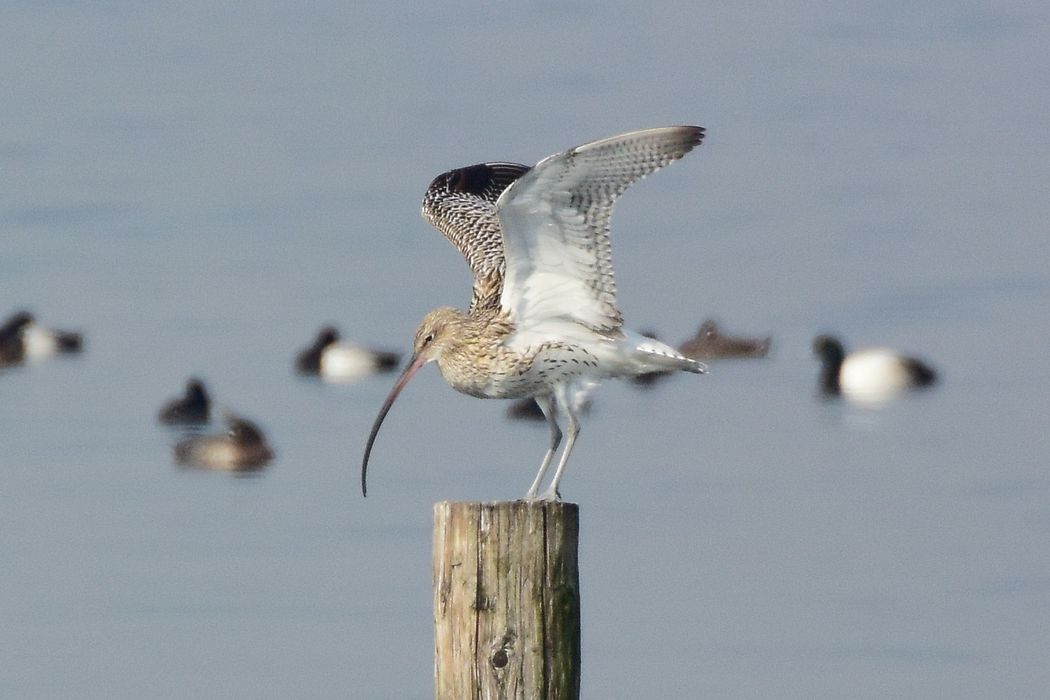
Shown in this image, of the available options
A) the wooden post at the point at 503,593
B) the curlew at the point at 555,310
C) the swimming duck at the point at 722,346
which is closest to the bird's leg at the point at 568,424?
the curlew at the point at 555,310

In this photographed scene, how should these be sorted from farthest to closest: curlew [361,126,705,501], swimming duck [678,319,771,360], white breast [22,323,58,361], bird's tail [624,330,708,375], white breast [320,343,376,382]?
white breast [22,323,58,361] < white breast [320,343,376,382] < swimming duck [678,319,771,360] < bird's tail [624,330,708,375] < curlew [361,126,705,501]

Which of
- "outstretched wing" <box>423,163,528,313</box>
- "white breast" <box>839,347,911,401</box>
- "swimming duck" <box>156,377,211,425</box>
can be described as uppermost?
"white breast" <box>839,347,911,401</box>

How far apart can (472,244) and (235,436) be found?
11814 millimetres

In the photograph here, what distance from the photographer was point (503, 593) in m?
7.40

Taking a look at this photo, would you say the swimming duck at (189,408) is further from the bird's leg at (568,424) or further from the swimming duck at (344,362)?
the bird's leg at (568,424)

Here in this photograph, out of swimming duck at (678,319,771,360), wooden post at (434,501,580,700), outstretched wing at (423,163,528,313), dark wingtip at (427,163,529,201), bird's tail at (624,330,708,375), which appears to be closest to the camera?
wooden post at (434,501,580,700)

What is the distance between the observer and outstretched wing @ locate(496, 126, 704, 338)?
8820 mm

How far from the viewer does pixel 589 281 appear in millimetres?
9656

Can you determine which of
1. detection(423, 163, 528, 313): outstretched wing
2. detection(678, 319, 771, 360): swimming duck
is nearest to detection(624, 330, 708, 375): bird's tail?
detection(423, 163, 528, 313): outstretched wing

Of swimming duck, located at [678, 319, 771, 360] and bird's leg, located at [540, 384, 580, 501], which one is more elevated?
swimming duck, located at [678, 319, 771, 360]

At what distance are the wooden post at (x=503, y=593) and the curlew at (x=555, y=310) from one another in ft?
4.55

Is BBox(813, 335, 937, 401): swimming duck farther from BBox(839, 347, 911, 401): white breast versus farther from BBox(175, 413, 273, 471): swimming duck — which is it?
BBox(175, 413, 273, 471): swimming duck

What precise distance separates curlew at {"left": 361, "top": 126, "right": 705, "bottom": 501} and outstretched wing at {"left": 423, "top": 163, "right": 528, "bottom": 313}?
0.19 feet

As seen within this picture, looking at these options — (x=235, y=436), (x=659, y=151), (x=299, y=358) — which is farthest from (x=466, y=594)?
(x=299, y=358)
